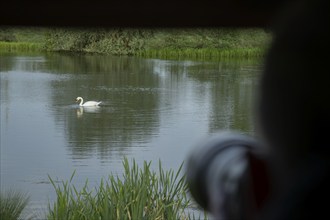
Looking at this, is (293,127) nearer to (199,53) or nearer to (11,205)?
(11,205)

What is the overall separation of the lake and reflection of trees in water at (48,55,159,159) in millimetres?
14

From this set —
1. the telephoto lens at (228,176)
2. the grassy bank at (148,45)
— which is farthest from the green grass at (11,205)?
the grassy bank at (148,45)

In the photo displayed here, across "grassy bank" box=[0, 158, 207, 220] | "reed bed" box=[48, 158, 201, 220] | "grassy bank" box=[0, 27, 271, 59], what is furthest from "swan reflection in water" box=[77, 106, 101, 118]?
"reed bed" box=[48, 158, 201, 220]

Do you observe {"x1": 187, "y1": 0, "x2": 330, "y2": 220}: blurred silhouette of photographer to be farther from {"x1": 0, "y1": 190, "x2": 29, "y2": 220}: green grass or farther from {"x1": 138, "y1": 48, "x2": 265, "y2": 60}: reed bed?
{"x1": 138, "y1": 48, "x2": 265, "y2": 60}: reed bed

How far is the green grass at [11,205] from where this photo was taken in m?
3.17

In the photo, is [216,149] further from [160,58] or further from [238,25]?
[160,58]

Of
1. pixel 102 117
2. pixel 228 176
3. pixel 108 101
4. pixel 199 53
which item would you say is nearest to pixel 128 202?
pixel 228 176

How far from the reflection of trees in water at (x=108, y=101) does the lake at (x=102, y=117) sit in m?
0.01

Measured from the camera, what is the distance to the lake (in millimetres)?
6023

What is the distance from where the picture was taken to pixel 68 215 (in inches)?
117

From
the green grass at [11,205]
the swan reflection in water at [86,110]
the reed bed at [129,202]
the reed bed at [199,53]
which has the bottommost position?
the green grass at [11,205]

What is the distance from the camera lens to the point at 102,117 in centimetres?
849

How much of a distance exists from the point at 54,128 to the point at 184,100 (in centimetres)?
237

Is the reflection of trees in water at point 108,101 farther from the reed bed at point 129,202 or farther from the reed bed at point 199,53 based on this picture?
the reed bed at point 129,202
